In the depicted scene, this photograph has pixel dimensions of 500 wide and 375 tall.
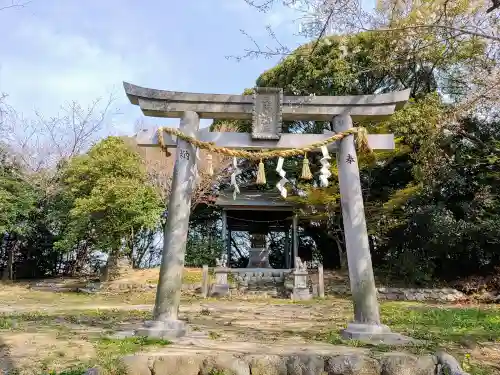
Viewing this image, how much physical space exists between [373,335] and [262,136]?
3340mm

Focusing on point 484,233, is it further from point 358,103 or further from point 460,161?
point 358,103

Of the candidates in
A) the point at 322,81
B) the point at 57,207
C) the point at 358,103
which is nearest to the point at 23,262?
Answer: the point at 57,207

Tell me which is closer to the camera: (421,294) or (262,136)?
(262,136)

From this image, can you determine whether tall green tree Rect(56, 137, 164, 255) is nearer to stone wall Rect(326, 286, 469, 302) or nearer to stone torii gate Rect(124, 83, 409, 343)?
stone wall Rect(326, 286, 469, 302)

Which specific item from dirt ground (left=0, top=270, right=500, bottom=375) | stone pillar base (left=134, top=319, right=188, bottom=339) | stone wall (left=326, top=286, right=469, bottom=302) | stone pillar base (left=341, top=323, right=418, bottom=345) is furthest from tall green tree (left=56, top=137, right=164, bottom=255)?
stone pillar base (left=341, top=323, right=418, bottom=345)

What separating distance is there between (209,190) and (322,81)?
7510mm

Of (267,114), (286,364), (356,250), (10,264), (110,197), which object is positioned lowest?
(286,364)

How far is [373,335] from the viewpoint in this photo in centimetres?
584

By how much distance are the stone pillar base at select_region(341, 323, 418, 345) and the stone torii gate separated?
39 centimetres

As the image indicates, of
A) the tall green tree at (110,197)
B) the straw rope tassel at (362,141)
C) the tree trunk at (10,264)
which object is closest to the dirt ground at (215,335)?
the straw rope tassel at (362,141)

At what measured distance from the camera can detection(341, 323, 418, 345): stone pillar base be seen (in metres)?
5.71

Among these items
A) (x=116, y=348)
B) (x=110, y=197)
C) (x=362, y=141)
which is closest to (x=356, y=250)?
(x=362, y=141)

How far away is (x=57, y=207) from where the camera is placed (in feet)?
67.0

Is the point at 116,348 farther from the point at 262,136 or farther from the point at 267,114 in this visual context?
the point at 267,114
